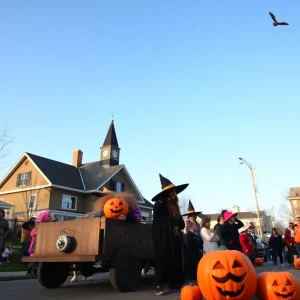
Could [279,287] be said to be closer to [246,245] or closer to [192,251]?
[192,251]

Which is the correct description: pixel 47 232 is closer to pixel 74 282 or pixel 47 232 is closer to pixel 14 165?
pixel 74 282

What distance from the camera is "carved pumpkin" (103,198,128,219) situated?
6504 millimetres

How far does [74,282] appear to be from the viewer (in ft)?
26.6

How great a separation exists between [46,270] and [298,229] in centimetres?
918

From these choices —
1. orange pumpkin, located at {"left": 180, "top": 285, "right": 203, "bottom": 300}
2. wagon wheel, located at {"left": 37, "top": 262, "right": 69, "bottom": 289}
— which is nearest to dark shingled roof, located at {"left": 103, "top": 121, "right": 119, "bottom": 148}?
wagon wheel, located at {"left": 37, "top": 262, "right": 69, "bottom": 289}

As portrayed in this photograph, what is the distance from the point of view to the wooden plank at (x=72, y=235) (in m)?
5.73

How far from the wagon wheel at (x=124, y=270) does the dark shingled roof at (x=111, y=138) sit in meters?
39.4

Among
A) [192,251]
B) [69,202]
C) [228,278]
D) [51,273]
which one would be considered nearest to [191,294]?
[228,278]

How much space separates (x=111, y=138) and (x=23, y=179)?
13.5 meters

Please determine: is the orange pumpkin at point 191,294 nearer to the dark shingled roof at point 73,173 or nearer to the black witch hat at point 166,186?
the black witch hat at point 166,186

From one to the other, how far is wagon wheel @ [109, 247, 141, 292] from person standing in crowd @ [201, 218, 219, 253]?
11.6ft

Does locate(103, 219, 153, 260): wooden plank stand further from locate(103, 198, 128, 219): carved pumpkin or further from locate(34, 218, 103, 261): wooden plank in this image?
locate(103, 198, 128, 219): carved pumpkin

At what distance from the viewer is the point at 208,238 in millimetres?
9031

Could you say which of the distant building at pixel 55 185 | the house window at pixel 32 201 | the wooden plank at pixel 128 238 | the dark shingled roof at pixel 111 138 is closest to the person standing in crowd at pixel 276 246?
the wooden plank at pixel 128 238
